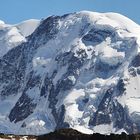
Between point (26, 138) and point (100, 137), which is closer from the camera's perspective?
point (100, 137)

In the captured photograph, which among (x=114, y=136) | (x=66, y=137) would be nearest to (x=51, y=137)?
(x=66, y=137)

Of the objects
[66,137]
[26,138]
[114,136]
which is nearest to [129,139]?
[114,136]

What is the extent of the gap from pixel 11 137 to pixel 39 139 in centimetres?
933

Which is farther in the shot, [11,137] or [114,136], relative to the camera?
[11,137]

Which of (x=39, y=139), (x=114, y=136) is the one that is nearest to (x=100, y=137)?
(x=114, y=136)

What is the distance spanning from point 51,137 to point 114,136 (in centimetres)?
1540

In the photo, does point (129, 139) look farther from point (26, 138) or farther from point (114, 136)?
point (26, 138)

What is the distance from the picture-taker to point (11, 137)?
188m

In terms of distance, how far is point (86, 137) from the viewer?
177 m

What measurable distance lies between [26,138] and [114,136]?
26249 millimetres

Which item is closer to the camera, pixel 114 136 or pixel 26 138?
pixel 114 136

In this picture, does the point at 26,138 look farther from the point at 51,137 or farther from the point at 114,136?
the point at 114,136

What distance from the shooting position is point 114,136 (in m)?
173

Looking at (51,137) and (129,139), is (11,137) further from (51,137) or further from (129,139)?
(129,139)
